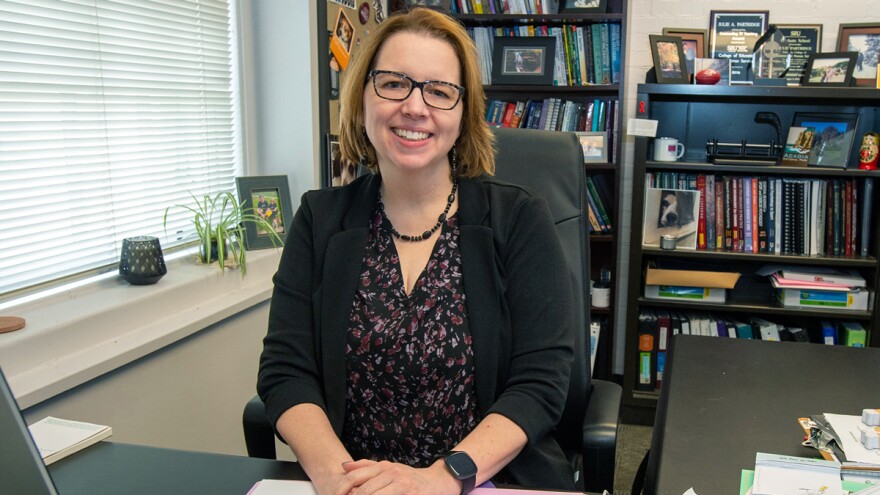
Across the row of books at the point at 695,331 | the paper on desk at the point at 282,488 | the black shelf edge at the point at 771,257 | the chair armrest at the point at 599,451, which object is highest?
the paper on desk at the point at 282,488

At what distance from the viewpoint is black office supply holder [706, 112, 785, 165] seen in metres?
3.04

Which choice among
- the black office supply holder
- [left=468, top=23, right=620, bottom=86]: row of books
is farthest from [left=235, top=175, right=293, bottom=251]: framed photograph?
the black office supply holder

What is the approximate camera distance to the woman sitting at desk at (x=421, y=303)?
1310mm

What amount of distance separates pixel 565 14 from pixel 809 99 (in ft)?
3.43

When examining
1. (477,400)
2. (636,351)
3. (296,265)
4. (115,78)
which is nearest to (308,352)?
(296,265)

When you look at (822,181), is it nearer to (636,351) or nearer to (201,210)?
(636,351)

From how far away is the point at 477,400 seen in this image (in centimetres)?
134

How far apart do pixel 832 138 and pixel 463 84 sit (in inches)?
88.5

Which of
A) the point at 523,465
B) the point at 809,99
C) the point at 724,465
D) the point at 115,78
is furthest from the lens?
the point at 809,99

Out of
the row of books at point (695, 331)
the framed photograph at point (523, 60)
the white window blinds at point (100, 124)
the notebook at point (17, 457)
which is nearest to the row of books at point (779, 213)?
the row of books at point (695, 331)

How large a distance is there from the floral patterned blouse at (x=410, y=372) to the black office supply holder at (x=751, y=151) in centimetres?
211

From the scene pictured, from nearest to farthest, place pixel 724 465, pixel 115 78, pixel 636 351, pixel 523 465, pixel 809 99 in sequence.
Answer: pixel 724 465, pixel 523 465, pixel 115 78, pixel 809 99, pixel 636 351

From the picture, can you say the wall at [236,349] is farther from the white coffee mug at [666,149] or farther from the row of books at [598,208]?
the white coffee mug at [666,149]

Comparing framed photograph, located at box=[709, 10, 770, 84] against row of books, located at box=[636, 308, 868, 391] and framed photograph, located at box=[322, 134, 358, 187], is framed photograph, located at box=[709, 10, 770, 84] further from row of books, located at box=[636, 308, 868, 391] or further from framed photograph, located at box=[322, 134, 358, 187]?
framed photograph, located at box=[322, 134, 358, 187]
